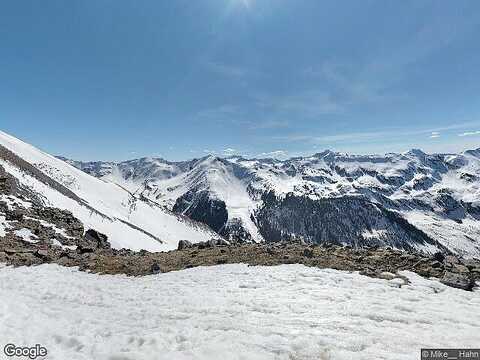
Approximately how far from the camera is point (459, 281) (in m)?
17.3

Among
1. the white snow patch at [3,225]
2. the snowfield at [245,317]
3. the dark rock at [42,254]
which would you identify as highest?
the white snow patch at [3,225]

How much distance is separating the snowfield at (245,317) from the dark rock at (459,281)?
49 centimetres

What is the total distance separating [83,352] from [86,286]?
33.5ft

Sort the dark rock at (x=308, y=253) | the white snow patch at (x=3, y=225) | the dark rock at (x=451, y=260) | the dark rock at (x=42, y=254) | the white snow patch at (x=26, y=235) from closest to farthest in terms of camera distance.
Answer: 1. the dark rock at (x=451, y=260)
2. the dark rock at (x=308, y=253)
3. the dark rock at (x=42, y=254)
4. the white snow patch at (x=3, y=225)
5. the white snow patch at (x=26, y=235)

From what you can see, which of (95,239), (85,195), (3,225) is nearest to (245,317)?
(95,239)

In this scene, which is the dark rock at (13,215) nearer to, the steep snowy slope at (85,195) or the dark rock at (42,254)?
the dark rock at (42,254)

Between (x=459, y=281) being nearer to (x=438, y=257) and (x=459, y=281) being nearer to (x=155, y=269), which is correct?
(x=438, y=257)

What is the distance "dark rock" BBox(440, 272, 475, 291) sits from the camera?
16.8 meters

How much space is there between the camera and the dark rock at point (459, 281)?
16.8 m

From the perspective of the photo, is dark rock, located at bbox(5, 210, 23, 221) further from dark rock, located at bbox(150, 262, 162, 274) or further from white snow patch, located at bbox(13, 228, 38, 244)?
dark rock, located at bbox(150, 262, 162, 274)

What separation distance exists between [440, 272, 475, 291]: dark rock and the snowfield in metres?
0.49

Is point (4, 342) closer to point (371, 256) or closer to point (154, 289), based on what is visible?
point (154, 289)

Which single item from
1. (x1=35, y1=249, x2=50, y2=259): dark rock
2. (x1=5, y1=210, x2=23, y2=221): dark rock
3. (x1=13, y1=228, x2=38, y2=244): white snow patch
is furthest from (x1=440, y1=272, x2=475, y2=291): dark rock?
(x1=5, y1=210, x2=23, y2=221): dark rock

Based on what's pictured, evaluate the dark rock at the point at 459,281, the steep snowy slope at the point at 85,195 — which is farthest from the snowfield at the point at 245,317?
the steep snowy slope at the point at 85,195
